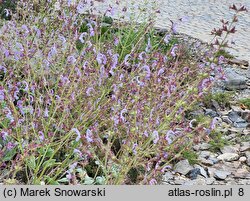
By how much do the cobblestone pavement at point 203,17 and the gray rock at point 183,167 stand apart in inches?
117

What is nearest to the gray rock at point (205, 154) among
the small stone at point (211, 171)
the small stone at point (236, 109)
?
the small stone at point (211, 171)

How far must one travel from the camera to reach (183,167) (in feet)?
12.4

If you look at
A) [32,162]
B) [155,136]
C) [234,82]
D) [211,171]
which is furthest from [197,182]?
[234,82]

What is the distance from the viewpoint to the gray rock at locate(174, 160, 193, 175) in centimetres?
377

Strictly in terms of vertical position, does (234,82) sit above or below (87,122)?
below

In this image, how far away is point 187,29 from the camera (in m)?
7.59

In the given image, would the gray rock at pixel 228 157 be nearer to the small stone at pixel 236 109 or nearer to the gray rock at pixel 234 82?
the small stone at pixel 236 109

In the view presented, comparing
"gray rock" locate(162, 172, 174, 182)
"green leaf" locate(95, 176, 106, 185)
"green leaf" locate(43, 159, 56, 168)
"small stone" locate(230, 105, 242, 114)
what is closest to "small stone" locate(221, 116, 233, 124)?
"small stone" locate(230, 105, 242, 114)

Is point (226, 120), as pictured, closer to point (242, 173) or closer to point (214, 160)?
point (214, 160)

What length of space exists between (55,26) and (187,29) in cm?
308

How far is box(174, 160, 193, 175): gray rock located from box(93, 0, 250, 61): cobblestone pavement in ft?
9.72

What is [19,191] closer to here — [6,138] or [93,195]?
[93,195]

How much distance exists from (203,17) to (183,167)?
5.17 meters

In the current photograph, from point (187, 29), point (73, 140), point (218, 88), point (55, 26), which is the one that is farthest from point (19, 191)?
point (187, 29)
